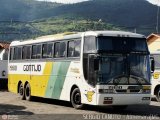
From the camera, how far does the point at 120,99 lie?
1686 centimetres

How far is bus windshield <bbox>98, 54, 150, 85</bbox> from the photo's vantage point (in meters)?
16.9

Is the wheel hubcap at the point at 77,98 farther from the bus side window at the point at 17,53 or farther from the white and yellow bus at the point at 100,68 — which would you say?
the bus side window at the point at 17,53

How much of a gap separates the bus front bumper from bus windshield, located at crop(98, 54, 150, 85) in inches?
18.3

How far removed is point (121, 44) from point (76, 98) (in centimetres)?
296

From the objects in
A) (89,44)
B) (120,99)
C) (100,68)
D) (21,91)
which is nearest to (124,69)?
(100,68)

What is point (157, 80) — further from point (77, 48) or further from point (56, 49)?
point (77, 48)

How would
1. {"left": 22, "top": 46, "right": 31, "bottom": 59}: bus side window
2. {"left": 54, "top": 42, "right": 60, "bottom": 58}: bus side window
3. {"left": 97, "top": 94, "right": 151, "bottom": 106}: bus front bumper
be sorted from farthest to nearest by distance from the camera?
{"left": 22, "top": 46, "right": 31, "bottom": 59}: bus side window → {"left": 54, "top": 42, "right": 60, "bottom": 58}: bus side window → {"left": 97, "top": 94, "right": 151, "bottom": 106}: bus front bumper

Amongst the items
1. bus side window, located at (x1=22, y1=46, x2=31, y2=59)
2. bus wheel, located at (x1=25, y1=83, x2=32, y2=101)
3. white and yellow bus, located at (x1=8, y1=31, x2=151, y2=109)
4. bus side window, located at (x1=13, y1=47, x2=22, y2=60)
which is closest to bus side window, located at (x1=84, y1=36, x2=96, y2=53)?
white and yellow bus, located at (x1=8, y1=31, x2=151, y2=109)

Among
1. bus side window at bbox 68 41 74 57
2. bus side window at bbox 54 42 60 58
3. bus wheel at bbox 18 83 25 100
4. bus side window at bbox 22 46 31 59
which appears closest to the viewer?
bus side window at bbox 68 41 74 57

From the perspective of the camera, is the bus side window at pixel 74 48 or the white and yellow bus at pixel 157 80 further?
the white and yellow bus at pixel 157 80

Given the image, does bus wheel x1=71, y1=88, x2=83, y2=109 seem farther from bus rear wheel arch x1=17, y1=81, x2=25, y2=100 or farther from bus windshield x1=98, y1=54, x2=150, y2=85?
bus rear wheel arch x1=17, y1=81, x2=25, y2=100

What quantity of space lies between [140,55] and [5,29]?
432ft

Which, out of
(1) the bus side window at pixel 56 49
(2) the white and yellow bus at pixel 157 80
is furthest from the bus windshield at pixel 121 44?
(2) the white and yellow bus at pixel 157 80

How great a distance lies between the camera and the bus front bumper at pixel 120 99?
16.8m
